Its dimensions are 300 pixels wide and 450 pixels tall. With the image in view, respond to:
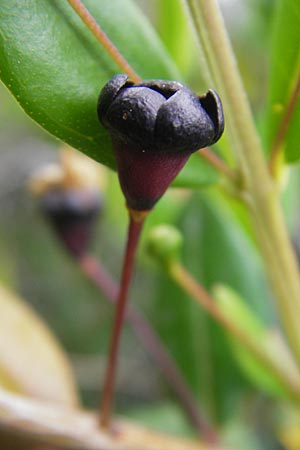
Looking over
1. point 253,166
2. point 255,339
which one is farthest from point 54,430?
point 253,166

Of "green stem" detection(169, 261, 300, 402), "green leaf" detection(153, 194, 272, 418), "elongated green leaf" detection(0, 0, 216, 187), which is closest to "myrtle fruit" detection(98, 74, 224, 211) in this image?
"elongated green leaf" detection(0, 0, 216, 187)

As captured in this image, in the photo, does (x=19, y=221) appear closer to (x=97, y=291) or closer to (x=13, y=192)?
(x=13, y=192)

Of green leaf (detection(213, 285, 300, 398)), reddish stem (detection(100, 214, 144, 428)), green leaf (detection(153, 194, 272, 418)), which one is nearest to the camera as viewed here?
reddish stem (detection(100, 214, 144, 428))

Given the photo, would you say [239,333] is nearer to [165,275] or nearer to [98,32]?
[165,275]

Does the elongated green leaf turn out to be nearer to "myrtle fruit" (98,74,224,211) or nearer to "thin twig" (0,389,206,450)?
"myrtle fruit" (98,74,224,211)

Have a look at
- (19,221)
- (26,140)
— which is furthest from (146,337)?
(26,140)
